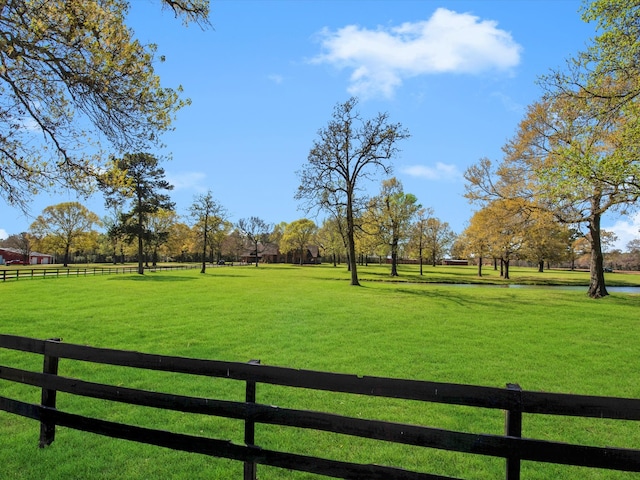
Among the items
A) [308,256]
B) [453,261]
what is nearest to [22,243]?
[308,256]

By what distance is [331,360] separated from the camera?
921cm

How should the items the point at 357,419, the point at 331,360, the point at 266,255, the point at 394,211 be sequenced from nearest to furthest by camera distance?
1. the point at 357,419
2. the point at 331,360
3. the point at 394,211
4. the point at 266,255

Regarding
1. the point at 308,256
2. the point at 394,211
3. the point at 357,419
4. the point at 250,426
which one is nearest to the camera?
the point at 357,419

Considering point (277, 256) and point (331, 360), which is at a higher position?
point (277, 256)

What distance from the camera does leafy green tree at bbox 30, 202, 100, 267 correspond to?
73.5 metres

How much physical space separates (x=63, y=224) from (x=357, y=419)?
87890mm

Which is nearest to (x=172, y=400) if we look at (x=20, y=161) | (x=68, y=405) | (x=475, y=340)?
(x=68, y=405)

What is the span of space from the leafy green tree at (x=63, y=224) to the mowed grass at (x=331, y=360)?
6223cm

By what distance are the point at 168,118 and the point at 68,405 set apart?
6672mm

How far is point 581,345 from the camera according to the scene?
1133cm

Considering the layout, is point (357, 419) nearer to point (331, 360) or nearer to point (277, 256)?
point (331, 360)

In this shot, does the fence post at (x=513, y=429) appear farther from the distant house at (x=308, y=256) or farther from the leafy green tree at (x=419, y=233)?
the distant house at (x=308, y=256)

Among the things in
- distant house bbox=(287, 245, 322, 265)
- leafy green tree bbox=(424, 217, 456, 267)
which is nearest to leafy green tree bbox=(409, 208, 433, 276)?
leafy green tree bbox=(424, 217, 456, 267)

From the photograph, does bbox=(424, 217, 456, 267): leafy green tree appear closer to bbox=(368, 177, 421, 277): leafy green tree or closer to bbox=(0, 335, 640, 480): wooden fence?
bbox=(368, 177, 421, 277): leafy green tree
